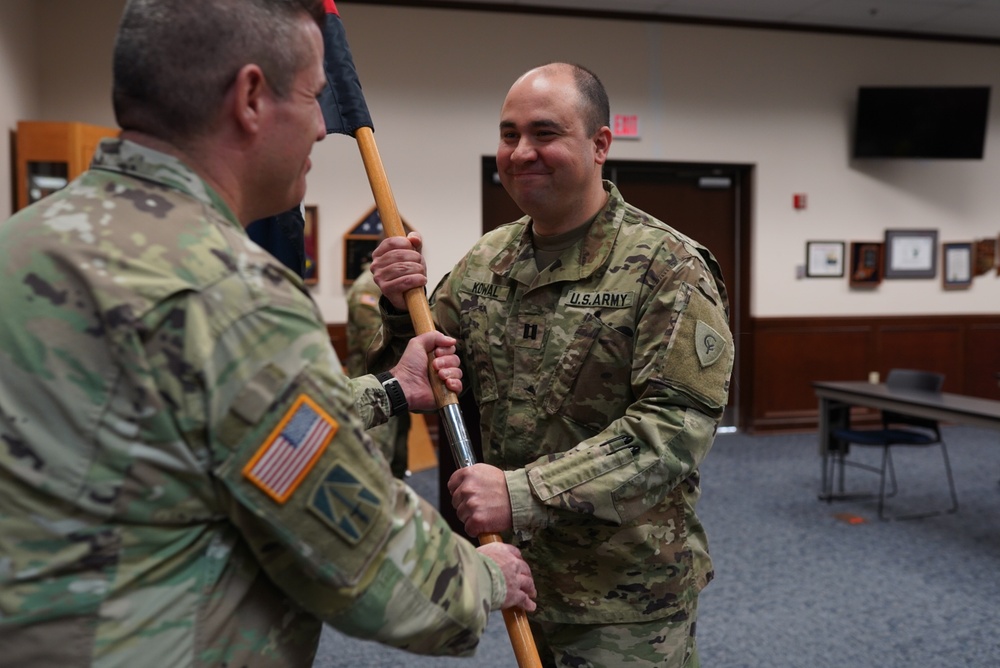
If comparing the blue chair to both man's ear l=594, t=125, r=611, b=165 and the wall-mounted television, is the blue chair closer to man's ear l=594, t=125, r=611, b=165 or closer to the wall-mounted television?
the wall-mounted television

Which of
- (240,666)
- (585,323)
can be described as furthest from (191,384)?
(585,323)

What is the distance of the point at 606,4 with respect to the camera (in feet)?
20.4

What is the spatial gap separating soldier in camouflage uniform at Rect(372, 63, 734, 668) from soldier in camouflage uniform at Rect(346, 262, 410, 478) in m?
2.70

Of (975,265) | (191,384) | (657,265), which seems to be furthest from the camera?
(975,265)

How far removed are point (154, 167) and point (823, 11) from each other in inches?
268

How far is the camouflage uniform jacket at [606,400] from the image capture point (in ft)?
4.40

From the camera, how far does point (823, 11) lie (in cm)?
642

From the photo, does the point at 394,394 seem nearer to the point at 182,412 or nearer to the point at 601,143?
the point at 601,143

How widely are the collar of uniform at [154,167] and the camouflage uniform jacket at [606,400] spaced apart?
75 centimetres

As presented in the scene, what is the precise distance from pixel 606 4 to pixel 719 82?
1.19 meters

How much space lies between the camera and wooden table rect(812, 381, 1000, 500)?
4017 millimetres

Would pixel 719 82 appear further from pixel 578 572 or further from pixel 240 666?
pixel 240 666

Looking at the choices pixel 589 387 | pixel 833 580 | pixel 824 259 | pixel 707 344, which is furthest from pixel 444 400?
pixel 824 259

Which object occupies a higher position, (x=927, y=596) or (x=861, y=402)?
(x=861, y=402)
